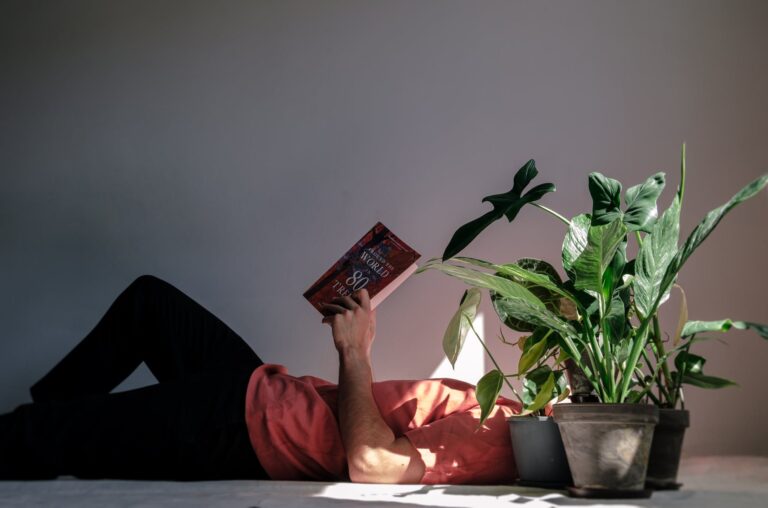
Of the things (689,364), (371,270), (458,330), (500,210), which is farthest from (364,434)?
(689,364)

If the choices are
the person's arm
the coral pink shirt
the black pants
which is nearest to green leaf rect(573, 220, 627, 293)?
the coral pink shirt

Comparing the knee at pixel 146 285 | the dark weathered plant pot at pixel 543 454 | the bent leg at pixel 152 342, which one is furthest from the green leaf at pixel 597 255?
the knee at pixel 146 285

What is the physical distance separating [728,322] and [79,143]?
2.43 m

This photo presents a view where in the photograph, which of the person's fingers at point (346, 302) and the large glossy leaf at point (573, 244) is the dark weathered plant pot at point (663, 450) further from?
the person's fingers at point (346, 302)

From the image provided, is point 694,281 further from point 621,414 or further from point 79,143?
point 79,143

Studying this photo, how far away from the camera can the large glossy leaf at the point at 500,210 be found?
1.38 metres

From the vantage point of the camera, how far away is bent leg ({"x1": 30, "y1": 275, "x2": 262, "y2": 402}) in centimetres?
202

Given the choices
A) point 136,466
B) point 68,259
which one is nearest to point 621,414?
point 136,466

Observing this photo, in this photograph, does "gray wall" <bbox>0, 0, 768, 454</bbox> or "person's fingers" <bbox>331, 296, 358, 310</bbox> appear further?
"gray wall" <bbox>0, 0, 768, 454</bbox>

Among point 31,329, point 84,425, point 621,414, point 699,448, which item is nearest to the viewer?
point 621,414

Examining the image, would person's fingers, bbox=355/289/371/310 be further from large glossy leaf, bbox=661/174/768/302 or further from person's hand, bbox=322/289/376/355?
large glossy leaf, bbox=661/174/768/302

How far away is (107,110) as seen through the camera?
2.90 m

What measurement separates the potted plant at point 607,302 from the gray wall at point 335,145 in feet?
3.11

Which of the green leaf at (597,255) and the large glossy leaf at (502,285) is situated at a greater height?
the green leaf at (597,255)
